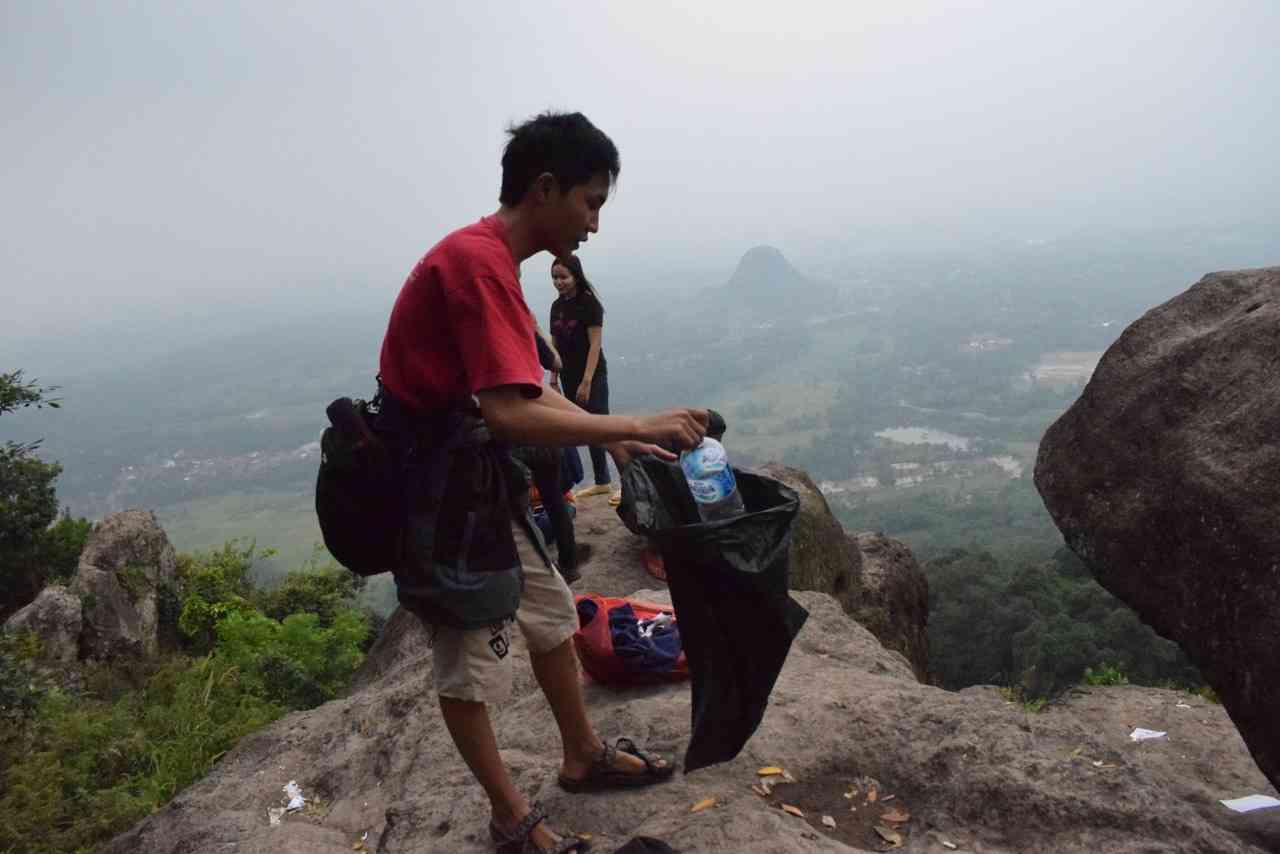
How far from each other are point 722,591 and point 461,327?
115 centimetres

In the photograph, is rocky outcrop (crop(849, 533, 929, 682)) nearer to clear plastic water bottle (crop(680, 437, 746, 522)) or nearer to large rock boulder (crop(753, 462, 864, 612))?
large rock boulder (crop(753, 462, 864, 612))

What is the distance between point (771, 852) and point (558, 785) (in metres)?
0.84

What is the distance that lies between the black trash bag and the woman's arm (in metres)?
3.37

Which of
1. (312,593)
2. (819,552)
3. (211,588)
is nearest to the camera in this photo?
(819,552)

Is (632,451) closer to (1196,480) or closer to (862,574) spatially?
(1196,480)

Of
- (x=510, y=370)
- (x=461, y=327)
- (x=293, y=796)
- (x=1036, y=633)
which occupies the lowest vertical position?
(x=1036, y=633)

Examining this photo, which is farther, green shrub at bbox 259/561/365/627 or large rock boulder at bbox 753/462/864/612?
green shrub at bbox 259/561/365/627

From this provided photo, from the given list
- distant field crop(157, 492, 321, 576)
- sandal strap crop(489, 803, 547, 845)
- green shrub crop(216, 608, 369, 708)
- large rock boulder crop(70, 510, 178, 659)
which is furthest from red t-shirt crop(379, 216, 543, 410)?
distant field crop(157, 492, 321, 576)

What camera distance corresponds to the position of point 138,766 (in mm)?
6488

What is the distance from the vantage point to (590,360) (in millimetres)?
6281

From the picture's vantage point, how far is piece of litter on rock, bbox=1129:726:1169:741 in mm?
4820

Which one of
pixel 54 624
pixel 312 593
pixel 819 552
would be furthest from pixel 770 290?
pixel 819 552

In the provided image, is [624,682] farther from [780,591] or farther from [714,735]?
[780,591]

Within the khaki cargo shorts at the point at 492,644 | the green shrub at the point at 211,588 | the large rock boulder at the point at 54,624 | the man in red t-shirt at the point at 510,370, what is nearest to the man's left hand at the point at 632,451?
the man in red t-shirt at the point at 510,370
